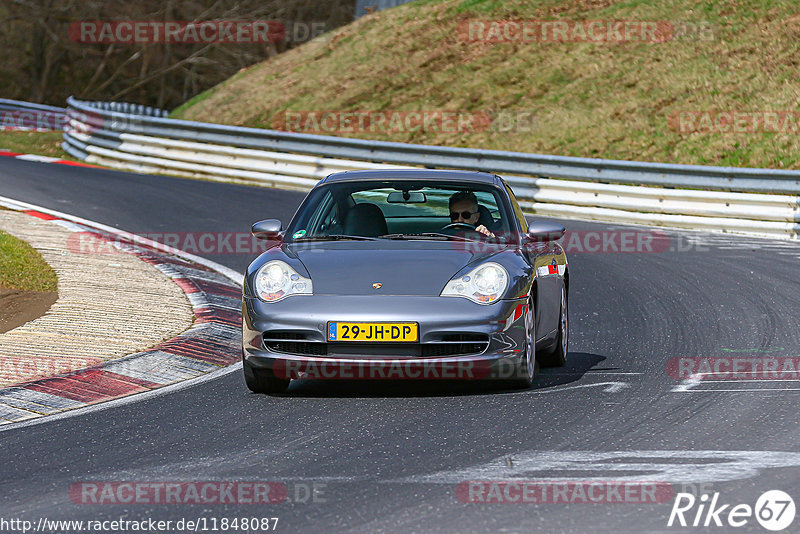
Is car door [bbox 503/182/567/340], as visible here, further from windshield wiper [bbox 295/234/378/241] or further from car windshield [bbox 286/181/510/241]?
windshield wiper [bbox 295/234/378/241]

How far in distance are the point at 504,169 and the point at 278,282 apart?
1409cm

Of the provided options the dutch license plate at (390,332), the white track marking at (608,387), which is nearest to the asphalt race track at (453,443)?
the white track marking at (608,387)

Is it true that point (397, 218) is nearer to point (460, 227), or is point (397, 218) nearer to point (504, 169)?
point (460, 227)

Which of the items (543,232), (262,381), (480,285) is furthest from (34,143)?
(480,285)

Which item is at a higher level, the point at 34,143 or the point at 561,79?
the point at 561,79

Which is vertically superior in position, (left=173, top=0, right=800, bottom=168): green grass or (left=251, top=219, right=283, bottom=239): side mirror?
(left=173, top=0, right=800, bottom=168): green grass

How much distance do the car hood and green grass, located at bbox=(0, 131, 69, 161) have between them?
65.7 ft

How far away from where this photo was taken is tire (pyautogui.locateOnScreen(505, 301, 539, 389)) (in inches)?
300

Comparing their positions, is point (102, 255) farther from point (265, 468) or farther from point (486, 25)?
point (486, 25)

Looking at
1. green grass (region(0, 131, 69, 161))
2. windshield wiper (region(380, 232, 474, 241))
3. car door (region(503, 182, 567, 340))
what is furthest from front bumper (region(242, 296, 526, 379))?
green grass (region(0, 131, 69, 161))

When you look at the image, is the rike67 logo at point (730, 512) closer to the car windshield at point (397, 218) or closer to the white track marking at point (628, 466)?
the white track marking at point (628, 466)

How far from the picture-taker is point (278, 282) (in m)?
7.65

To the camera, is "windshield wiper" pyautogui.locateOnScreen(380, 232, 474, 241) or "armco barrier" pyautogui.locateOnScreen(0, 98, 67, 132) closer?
"windshield wiper" pyautogui.locateOnScreen(380, 232, 474, 241)

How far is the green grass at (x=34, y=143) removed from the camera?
1080 inches
